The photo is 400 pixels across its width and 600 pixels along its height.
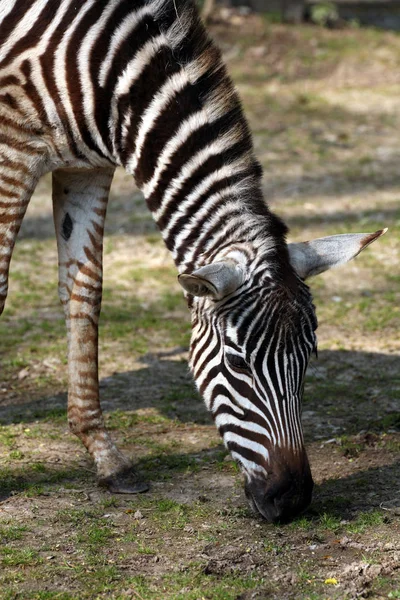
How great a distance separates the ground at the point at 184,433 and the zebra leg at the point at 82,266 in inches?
19.2

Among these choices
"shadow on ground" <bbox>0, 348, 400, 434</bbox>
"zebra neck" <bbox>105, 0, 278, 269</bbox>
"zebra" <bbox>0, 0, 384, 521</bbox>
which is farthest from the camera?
"shadow on ground" <bbox>0, 348, 400, 434</bbox>

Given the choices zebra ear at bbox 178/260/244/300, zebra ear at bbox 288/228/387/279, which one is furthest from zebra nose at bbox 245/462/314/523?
zebra ear at bbox 288/228/387/279

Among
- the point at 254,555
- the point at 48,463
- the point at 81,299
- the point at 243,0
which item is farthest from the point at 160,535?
the point at 243,0

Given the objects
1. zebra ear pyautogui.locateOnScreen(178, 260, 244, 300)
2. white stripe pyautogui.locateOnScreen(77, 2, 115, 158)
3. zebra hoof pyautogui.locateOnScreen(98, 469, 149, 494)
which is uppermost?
white stripe pyautogui.locateOnScreen(77, 2, 115, 158)

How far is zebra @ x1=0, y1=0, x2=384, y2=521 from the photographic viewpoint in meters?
4.88

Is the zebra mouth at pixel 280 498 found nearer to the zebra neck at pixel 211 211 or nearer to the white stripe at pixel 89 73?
the zebra neck at pixel 211 211

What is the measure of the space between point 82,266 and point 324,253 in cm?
201

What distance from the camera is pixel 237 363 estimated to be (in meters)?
4.96

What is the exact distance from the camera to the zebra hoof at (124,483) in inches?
230

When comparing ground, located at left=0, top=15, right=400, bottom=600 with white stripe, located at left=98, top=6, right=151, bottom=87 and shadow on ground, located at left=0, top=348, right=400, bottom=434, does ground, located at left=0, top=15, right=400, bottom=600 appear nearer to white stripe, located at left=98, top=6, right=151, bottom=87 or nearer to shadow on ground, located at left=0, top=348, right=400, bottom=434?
shadow on ground, located at left=0, top=348, right=400, bottom=434

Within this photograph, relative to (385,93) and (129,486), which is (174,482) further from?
(385,93)

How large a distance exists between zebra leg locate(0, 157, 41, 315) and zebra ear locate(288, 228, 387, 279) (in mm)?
1777

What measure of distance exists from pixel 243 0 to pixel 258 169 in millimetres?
16244

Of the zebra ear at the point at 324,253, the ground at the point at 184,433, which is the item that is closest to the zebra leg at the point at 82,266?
the ground at the point at 184,433
